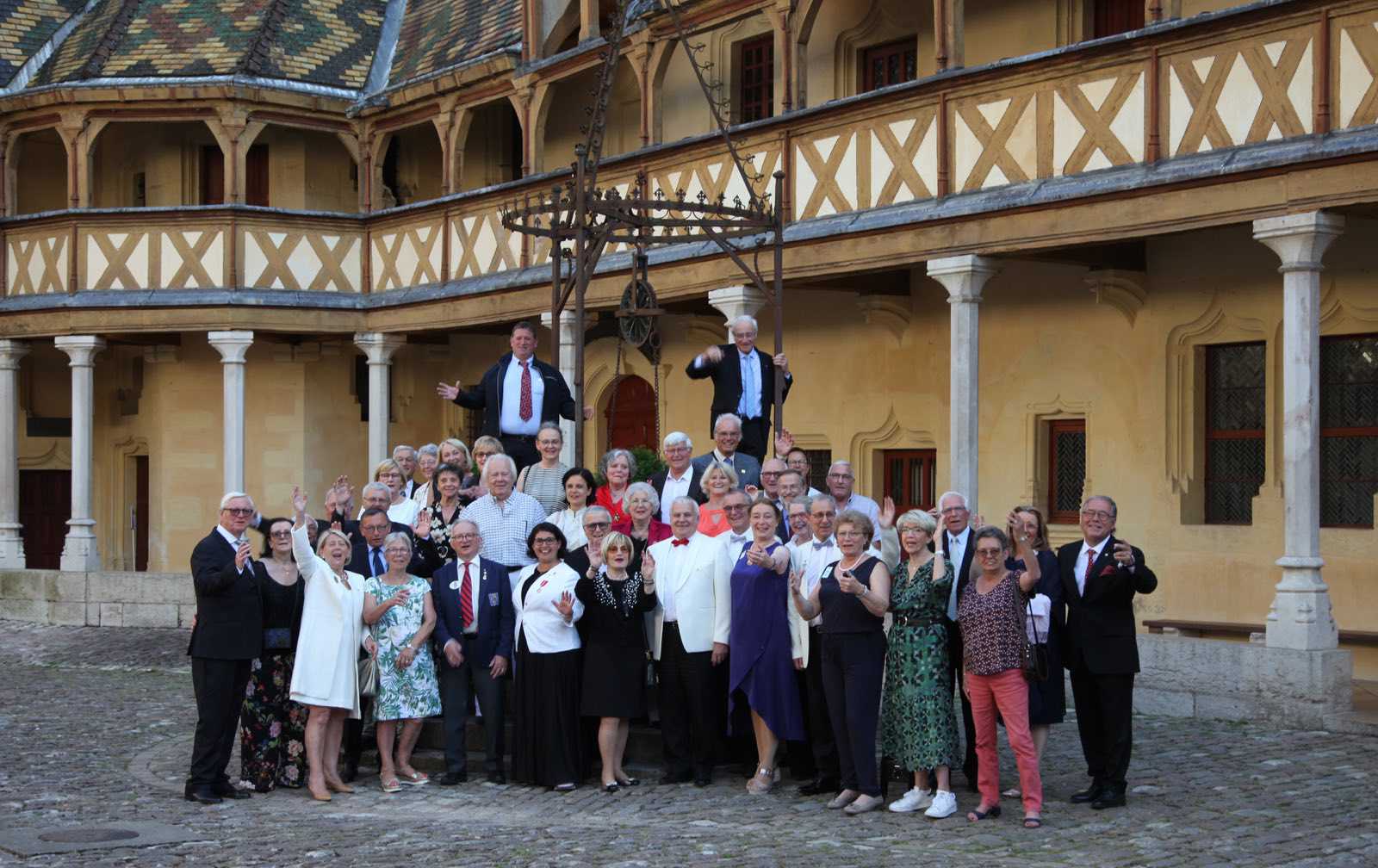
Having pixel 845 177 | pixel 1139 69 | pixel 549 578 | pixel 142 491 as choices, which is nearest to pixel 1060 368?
pixel 845 177

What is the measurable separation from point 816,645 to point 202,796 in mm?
3617

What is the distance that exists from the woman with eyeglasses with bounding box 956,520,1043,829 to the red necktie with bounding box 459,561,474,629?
9.95 feet

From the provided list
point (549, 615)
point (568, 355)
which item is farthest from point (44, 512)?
point (549, 615)

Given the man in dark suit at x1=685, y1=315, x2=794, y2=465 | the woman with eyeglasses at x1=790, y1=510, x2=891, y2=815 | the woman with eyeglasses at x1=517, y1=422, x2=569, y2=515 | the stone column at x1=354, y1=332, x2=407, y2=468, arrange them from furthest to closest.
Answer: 1. the stone column at x1=354, y1=332, x2=407, y2=468
2. the man in dark suit at x1=685, y1=315, x2=794, y2=465
3. the woman with eyeglasses at x1=517, y1=422, x2=569, y2=515
4. the woman with eyeglasses at x1=790, y1=510, x2=891, y2=815

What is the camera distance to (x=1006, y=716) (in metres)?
9.23

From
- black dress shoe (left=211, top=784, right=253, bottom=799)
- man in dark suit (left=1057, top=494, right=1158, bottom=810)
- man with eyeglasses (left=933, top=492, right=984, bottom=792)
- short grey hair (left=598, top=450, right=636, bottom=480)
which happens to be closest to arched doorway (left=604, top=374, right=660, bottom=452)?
short grey hair (left=598, top=450, right=636, bottom=480)

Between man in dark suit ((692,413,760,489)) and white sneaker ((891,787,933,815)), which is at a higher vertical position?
man in dark suit ((692,413,760,489))

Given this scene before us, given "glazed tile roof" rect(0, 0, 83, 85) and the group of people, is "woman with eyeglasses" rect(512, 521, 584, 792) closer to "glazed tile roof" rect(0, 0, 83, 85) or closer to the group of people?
the group of people

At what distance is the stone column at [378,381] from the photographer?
80.6 feet

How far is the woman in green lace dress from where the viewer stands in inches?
372

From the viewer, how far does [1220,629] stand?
612 inches

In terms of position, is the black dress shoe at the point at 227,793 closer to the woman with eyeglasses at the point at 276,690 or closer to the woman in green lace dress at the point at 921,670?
the woman with eyeglasses at the point at 276,690

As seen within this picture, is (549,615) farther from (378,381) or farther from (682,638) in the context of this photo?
(378,381)

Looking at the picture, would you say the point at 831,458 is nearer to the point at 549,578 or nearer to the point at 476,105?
the point at 476,105
